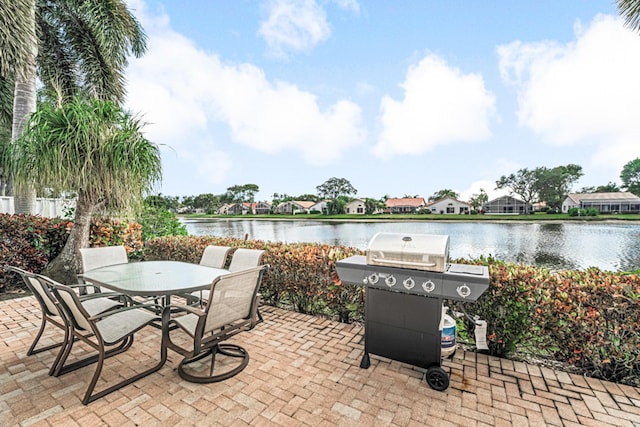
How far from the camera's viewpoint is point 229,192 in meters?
70.9

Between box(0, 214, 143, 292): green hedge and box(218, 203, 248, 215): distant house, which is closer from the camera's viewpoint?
box(0, 214, 143, 292): green hedge

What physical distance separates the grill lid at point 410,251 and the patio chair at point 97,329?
75.1 inches

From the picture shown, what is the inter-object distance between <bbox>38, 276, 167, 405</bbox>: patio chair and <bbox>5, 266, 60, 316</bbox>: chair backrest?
9cm

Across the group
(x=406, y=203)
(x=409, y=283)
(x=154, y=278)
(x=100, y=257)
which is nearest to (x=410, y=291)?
(x=409, y=283)

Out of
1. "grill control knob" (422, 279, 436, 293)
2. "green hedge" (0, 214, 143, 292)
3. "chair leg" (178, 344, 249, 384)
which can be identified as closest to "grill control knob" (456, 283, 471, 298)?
"grill control knob" (422, 279, 436, 293)

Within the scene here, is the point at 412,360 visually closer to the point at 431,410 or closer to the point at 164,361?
the point at 431,410

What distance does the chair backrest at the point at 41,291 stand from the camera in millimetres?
2152

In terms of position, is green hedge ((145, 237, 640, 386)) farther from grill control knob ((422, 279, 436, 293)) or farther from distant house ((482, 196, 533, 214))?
distant house ((482, 196, 533, 214))

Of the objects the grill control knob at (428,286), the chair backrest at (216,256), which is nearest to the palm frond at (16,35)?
the chair backrest at (216,256)

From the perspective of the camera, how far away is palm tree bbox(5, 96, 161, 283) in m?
4.25

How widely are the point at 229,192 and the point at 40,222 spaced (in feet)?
223

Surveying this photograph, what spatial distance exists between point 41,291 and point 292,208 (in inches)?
2484

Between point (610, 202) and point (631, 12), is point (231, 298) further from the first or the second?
point (610, 202)

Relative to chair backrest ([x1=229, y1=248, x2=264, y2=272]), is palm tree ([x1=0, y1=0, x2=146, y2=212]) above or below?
above
